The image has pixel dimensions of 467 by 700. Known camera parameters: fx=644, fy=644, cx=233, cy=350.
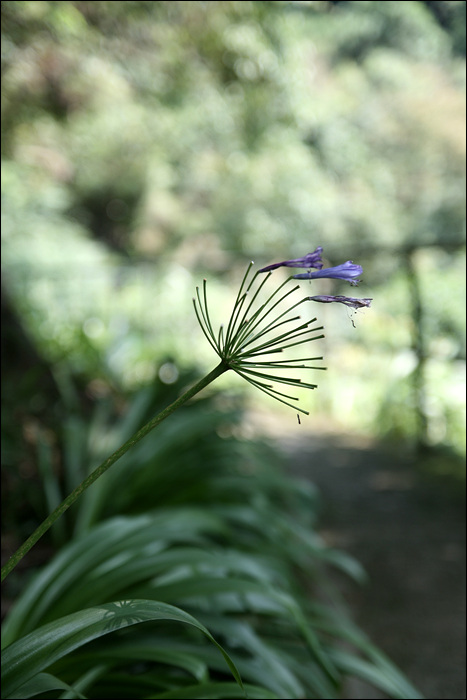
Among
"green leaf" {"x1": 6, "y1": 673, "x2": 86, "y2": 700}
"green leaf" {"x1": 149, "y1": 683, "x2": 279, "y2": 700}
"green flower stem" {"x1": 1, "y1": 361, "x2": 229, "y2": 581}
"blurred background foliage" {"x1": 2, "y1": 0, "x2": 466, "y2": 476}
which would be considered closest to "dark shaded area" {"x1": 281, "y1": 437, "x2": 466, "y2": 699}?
"blurred background foliage" {"x1": 2, "y1": 0, "x2": 466, "y2": 476}

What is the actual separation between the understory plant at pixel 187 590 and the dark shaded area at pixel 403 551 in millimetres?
137

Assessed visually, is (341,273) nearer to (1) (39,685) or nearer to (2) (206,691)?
(1) (39,685)

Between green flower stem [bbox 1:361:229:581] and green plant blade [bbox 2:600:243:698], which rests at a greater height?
green flower stem [bbox 1:361:229:581]

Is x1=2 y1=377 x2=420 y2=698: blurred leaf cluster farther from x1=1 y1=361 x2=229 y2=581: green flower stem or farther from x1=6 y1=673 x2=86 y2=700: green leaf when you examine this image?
x1=1 y1=361 x2=229 y2=581: green flower stem

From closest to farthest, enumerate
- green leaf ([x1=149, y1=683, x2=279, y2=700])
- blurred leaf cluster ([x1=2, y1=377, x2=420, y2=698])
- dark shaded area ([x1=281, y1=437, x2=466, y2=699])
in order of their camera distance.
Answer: blurred leaf cluster ([x1=2, y1=377, x2=420, y2=698]) < green leaf ([x1=149, y1=683, x2=279, y2=700]) < dark shaded area ([x1=281, y1=437, x2=466, y2=699])

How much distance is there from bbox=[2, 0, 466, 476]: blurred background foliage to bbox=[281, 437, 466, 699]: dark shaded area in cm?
46


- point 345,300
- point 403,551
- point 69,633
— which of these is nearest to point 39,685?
point 69,633

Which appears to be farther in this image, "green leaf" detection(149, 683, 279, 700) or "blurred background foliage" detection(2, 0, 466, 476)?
"blurred background foliage" detection(2, 0, 466, 476)

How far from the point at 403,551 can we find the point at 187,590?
1.29m

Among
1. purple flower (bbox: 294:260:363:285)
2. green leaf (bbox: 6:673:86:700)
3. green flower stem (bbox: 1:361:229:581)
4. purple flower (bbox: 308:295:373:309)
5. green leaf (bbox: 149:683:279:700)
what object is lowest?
green leaf (bbox: 6:673:86:700)

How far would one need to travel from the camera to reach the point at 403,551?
6.71 feet

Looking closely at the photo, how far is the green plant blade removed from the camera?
54 cm

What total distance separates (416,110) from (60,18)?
21.6 ft

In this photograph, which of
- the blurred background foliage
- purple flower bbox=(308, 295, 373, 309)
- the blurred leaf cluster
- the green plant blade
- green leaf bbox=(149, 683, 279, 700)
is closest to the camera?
purple flower bbox=(308, 295, 373, 309)
